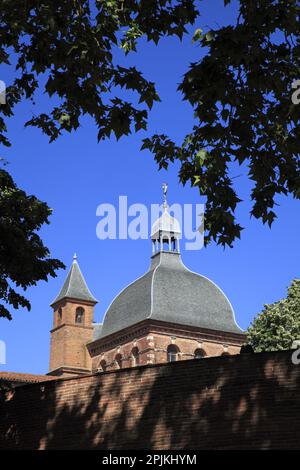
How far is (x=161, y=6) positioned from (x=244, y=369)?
24.9 feet

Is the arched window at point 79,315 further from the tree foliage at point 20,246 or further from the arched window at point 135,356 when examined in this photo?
the tree foliage at point 20,246

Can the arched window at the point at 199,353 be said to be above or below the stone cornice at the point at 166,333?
below

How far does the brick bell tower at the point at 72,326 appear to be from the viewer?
7369cm

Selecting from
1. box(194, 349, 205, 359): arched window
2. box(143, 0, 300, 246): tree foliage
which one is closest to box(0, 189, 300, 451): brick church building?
box(143, 0, 300, 246): tree foliage

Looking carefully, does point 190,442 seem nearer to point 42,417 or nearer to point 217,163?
point 42,417

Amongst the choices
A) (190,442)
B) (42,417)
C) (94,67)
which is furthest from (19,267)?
(94,67)

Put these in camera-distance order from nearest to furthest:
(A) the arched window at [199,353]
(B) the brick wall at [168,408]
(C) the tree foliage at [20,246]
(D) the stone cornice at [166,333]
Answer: (B) the brick wall at [168,408] < (C) the tree foliage at [20,246] < (D) the stone cornice at [166,333] < (A) the arched window at [199,353]

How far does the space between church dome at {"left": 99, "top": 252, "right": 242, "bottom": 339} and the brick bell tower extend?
4.53 meters

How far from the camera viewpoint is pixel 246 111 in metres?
10.9

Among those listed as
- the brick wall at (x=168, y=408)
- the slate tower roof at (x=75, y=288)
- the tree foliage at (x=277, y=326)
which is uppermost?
the slate tower roof at (x=75, y=288)

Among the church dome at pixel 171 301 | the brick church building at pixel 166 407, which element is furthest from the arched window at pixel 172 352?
the brick church building at pixel 166 407

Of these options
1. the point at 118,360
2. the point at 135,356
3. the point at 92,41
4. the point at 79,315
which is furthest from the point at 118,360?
the point at 92,41

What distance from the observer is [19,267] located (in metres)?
20.1

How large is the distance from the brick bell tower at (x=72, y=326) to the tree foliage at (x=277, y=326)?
29725 mm
